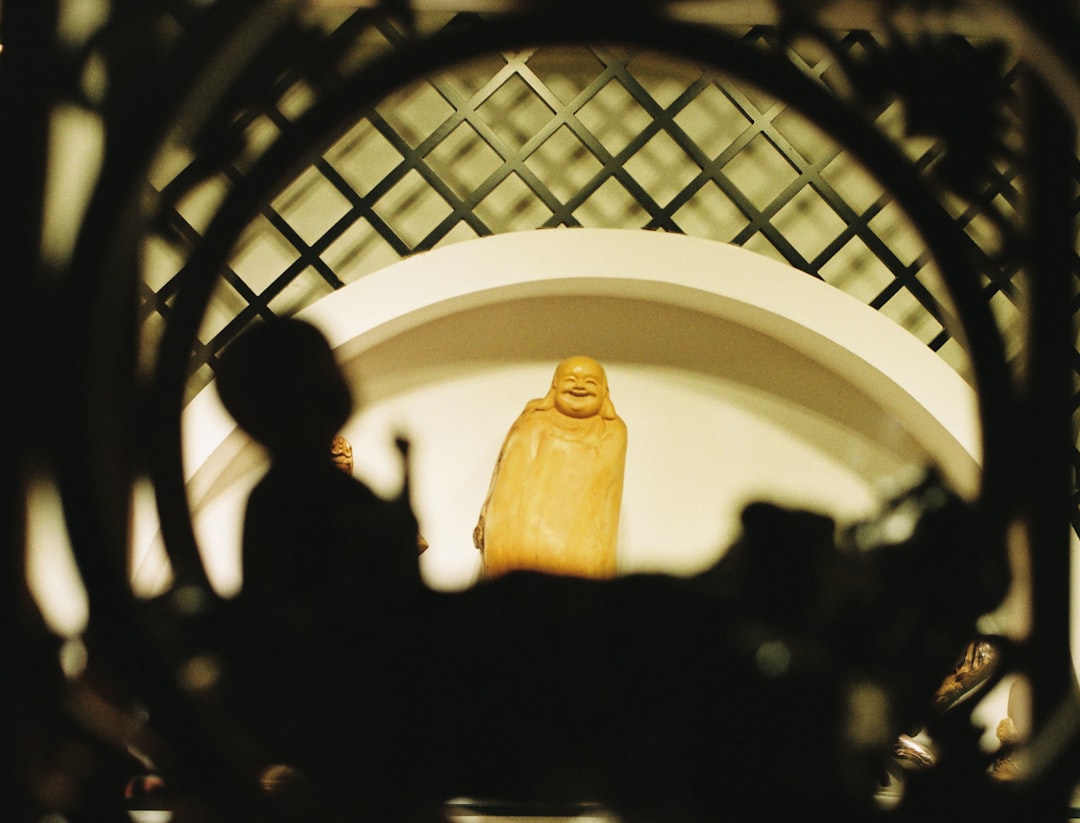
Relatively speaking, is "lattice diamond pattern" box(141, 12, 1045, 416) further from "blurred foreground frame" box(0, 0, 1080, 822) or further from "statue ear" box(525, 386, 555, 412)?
"blurred foreground frame" box(0, 0, 1080, 822)

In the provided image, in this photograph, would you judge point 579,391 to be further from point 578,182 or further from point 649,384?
point 578,182

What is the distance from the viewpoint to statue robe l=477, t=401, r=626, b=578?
1.89 metres

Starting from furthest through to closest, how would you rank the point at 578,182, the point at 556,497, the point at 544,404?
the point at 578,182, the point at 544,404, the point at 556,497

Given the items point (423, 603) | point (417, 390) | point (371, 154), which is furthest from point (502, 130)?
point (423, 603)

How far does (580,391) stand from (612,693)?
129cm

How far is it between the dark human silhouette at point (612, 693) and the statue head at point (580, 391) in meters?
1.17

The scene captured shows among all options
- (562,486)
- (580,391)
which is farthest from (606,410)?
(562,486)

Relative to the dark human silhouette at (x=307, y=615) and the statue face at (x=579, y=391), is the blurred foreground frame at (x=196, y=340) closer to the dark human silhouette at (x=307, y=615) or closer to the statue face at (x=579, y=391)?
Answer: the dark human silhouette at (x=307, y=615)

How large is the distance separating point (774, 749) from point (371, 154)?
1.92 m

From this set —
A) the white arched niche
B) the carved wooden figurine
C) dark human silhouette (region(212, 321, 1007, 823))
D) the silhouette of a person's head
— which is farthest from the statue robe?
dark human silhouette (region(212, 321, 1007, 823))

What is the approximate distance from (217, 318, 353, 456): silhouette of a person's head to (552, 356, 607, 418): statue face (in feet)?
2.97

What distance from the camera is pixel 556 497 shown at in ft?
6.27

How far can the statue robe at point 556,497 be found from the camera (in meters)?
1.89

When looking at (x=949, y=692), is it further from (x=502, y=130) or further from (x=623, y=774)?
(x=502, y=130)
